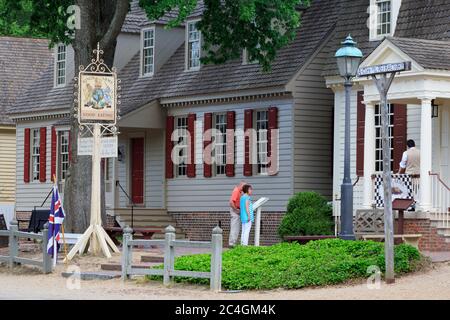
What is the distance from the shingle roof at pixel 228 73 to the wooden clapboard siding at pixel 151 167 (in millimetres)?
1166

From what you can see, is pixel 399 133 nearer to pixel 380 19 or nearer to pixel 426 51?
pixel 426 51

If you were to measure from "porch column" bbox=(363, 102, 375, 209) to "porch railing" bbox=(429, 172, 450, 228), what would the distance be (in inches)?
63.7

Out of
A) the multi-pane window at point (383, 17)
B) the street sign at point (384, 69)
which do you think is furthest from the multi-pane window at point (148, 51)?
the street sign at point (384, 69)

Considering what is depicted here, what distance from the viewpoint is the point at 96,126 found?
29391mm

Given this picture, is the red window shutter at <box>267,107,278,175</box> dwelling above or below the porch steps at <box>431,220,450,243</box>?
above

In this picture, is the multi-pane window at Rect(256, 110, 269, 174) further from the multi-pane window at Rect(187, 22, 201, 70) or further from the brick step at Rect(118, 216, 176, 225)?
the brick step at Rect(118, 216, 176, 225)

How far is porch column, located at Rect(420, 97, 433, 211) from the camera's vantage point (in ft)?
96.8

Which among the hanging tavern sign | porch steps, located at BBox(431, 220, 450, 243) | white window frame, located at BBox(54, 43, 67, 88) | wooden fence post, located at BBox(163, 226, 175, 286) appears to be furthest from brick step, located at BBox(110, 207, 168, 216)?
wooden fence post, located at BBox(163, 226, 175, 286)

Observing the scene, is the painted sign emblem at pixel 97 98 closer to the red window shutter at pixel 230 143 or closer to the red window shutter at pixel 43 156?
the red window shutter at pixel 230 143

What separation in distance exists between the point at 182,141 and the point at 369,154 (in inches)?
396

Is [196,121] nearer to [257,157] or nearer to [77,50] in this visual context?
[257,157]

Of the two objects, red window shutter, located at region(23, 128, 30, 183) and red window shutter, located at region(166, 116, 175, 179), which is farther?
red window shutter, located at region(23, 128, 30, 183)

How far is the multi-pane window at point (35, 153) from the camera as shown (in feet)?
156

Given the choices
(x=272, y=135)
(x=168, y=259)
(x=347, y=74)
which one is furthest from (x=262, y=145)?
(x=168, y=259)
